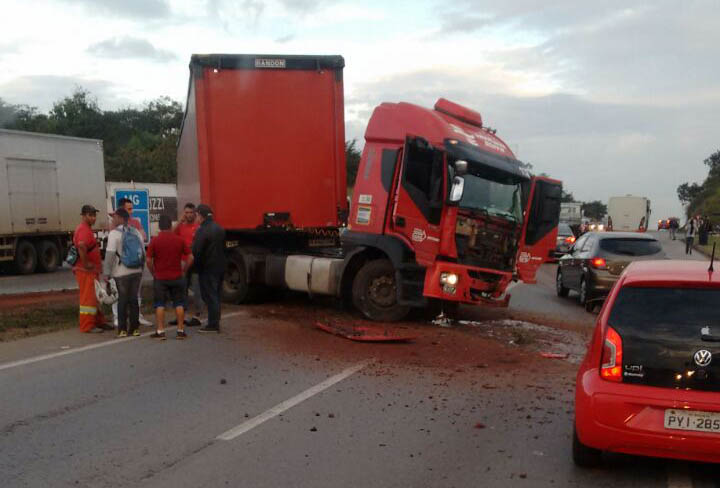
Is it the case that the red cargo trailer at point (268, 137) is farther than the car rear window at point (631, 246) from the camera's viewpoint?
Result: No

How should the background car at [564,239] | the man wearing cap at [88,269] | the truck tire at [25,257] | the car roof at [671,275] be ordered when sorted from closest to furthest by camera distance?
1. the car roof at [671,275]
2. the man wearing cap at [88,269]
3. the truck tire at [25,257]
4. the background car at [564,239]

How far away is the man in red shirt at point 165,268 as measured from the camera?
32.3 ft

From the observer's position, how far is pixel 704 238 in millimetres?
40781

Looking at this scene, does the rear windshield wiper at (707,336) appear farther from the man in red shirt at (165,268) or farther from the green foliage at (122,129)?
the green foliage at (122,129)

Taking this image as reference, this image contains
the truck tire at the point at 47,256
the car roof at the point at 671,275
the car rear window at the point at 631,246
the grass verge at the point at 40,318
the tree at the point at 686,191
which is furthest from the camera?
the tree at the point at 686,191

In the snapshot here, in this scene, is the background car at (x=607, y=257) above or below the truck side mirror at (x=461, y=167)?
below

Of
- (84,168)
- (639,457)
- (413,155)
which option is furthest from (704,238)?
(639,457)

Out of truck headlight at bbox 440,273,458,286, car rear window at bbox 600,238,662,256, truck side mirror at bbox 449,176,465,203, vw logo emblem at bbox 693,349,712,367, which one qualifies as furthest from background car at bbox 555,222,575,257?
vw logo emblem at bbox 693,349,712,367

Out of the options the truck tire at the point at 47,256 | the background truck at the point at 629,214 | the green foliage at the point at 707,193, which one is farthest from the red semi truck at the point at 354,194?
the green foliage at the point at 707,193

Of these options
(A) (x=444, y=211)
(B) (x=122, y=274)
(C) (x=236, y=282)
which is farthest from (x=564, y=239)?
(B) (x=122, y=274)

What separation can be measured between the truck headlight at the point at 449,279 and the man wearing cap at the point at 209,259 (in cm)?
311

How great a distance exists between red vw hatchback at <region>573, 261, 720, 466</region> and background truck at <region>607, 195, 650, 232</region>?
125 feet

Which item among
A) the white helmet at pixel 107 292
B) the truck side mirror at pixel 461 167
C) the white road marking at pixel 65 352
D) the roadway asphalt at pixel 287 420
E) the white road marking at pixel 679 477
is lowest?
the white road marking at pixel 679 477

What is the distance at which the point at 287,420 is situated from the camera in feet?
20.4
